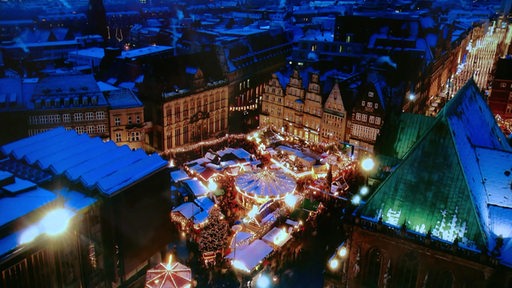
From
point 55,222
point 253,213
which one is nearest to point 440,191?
point 253,213

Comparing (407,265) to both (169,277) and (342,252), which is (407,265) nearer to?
(342,252)

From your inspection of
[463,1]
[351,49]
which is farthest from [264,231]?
[463,1]

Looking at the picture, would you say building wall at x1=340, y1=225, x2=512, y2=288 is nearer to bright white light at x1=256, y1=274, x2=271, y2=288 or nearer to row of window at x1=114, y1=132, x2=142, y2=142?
bright white light at x1=256, y1=274, x2=271, y2=288

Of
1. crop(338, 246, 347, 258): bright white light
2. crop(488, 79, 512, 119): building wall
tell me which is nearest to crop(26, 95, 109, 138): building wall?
crop(338, 246, 347, 258): bright white light

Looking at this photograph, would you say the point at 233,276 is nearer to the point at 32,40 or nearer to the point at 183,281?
the point at 183,281

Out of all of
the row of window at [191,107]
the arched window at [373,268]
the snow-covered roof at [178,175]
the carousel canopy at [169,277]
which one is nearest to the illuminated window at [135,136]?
the row of window at [191,107]
